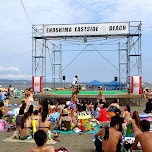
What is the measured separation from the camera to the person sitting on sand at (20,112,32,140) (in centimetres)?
727

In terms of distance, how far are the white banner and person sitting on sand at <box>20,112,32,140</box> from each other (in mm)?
10742

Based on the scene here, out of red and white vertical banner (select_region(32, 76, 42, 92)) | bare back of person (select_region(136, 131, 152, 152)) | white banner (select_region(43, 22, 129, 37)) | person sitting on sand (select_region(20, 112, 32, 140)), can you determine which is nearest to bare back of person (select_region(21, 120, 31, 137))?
person sitting on sand (select_region(20, 112, 32, 140))

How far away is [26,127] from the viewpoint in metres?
7.39

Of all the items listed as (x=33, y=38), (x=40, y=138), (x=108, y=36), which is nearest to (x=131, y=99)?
(x=108, y=36)

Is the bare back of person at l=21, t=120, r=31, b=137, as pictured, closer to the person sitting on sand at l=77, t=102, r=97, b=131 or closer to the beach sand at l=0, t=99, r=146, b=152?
the beach sand at l=0, t=99, r=146, b=152

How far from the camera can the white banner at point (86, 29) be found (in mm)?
16656

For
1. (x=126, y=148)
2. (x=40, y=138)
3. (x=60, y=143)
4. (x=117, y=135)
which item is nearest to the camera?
(x=40, y=138)

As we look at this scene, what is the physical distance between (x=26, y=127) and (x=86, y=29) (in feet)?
36.6

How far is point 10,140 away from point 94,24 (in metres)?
11.7

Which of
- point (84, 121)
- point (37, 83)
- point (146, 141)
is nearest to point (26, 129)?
point (84, 121)

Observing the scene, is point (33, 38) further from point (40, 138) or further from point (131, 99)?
point (40, 138)

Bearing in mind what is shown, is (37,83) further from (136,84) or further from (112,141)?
(112,141)

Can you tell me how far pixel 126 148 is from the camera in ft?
17.5

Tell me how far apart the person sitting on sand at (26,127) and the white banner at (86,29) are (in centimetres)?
1074
